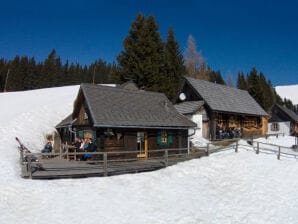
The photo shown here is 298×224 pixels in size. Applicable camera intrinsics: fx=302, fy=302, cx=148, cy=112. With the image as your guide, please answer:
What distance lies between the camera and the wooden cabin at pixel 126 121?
1964 centimetres

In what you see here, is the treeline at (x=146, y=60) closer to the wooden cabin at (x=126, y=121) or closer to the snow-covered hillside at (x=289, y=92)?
the wooden cabin at (x=126, y=121)

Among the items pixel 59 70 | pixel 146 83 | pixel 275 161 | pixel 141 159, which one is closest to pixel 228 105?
pixel 146 83

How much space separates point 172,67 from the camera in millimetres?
45250

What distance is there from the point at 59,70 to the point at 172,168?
66.1 metres

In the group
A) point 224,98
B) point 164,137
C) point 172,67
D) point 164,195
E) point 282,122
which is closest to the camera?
point 164,195

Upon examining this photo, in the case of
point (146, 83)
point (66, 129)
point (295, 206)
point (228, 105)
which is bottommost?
point (295, 206)

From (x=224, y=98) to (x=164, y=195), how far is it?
81.9 feet

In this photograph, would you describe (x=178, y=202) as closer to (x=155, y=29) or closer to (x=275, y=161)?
(x=275, y=161)

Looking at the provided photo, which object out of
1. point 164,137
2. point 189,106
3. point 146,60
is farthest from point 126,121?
point 146,60

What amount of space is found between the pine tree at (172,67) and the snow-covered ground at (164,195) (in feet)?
65.4

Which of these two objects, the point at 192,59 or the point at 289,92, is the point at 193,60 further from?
the point at 289,92

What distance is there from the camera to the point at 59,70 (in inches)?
3105

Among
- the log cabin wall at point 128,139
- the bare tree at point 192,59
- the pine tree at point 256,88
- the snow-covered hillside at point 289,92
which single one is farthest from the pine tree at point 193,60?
the snow-covered hillside at point 289,92

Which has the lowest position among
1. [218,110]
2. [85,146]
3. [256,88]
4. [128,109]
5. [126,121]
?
[85,146]
